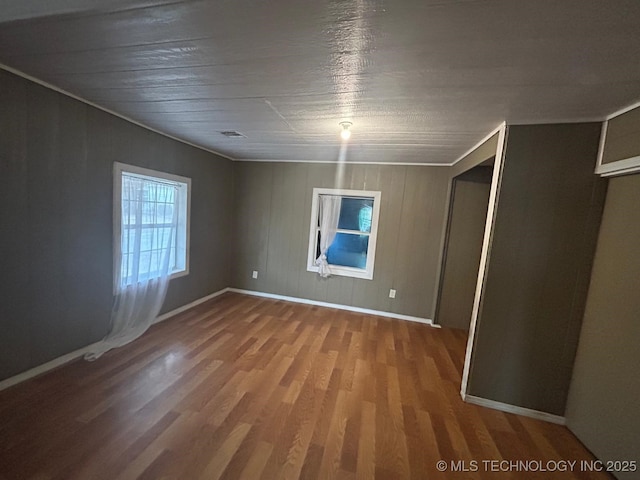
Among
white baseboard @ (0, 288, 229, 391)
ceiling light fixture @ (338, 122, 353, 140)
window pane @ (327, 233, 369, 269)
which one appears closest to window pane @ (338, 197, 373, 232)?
window pane @ (327, 233, 369, 269)

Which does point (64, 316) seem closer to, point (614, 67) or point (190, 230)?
point (190, 230)

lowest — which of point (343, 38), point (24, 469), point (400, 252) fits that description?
point (24, 469)

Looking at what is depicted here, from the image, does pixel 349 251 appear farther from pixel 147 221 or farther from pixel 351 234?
pixel 147 221

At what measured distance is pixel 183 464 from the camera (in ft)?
4.93

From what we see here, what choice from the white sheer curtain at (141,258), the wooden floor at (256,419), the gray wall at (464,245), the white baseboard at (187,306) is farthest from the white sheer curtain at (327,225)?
the white sheer curtain at (141,258)

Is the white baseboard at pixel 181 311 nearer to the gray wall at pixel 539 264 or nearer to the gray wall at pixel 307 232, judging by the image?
the gray wall at pixel 307 232

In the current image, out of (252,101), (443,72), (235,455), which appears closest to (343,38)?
(443,72)

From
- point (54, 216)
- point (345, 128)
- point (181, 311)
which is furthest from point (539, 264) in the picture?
point (181, 311)

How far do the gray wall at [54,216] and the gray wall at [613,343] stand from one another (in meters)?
4.10

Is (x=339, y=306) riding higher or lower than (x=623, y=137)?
lower

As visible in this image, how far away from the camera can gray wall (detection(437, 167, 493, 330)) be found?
141 inches

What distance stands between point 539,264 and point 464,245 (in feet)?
5.34

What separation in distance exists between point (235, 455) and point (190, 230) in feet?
9.39

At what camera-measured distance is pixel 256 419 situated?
188 cm
